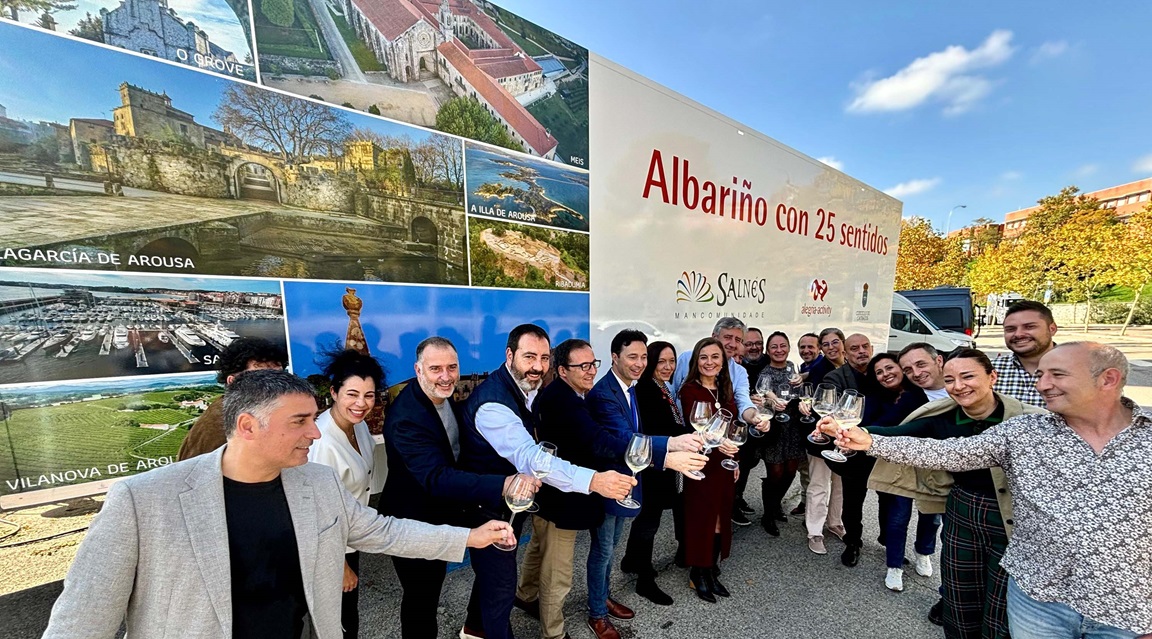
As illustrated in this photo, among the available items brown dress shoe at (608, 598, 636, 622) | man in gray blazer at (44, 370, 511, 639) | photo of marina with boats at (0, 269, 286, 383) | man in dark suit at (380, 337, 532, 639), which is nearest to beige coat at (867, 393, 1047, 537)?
brown dress shoe at (608, 598, 636, 622)

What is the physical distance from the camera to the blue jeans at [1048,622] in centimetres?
154

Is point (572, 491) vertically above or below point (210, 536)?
below

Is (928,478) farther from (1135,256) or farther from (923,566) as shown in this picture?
(1135,256)

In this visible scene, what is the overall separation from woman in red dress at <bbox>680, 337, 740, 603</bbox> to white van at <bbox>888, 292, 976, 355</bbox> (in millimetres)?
9775

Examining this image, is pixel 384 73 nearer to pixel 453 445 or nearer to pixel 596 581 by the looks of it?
pixel 453 445

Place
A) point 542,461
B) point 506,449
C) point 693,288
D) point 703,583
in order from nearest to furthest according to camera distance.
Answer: point 542,461, point 506,449, point 703,583, point 693,288

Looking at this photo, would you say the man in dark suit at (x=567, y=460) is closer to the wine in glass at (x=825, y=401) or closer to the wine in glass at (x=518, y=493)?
the wine in glass at (x=518, y=493)

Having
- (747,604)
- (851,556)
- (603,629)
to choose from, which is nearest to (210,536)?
(603,629)

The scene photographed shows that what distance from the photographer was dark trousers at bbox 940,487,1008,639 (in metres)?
2.04

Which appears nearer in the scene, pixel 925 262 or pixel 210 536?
pixel 210 536

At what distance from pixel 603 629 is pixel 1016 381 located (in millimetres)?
3372

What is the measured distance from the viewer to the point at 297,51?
2.01 metres

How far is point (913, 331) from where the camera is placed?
1041 cm

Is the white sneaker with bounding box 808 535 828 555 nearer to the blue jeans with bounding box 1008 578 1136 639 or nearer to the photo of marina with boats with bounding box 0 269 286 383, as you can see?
the blue jeans with bounding box 1008 578 1136 639
